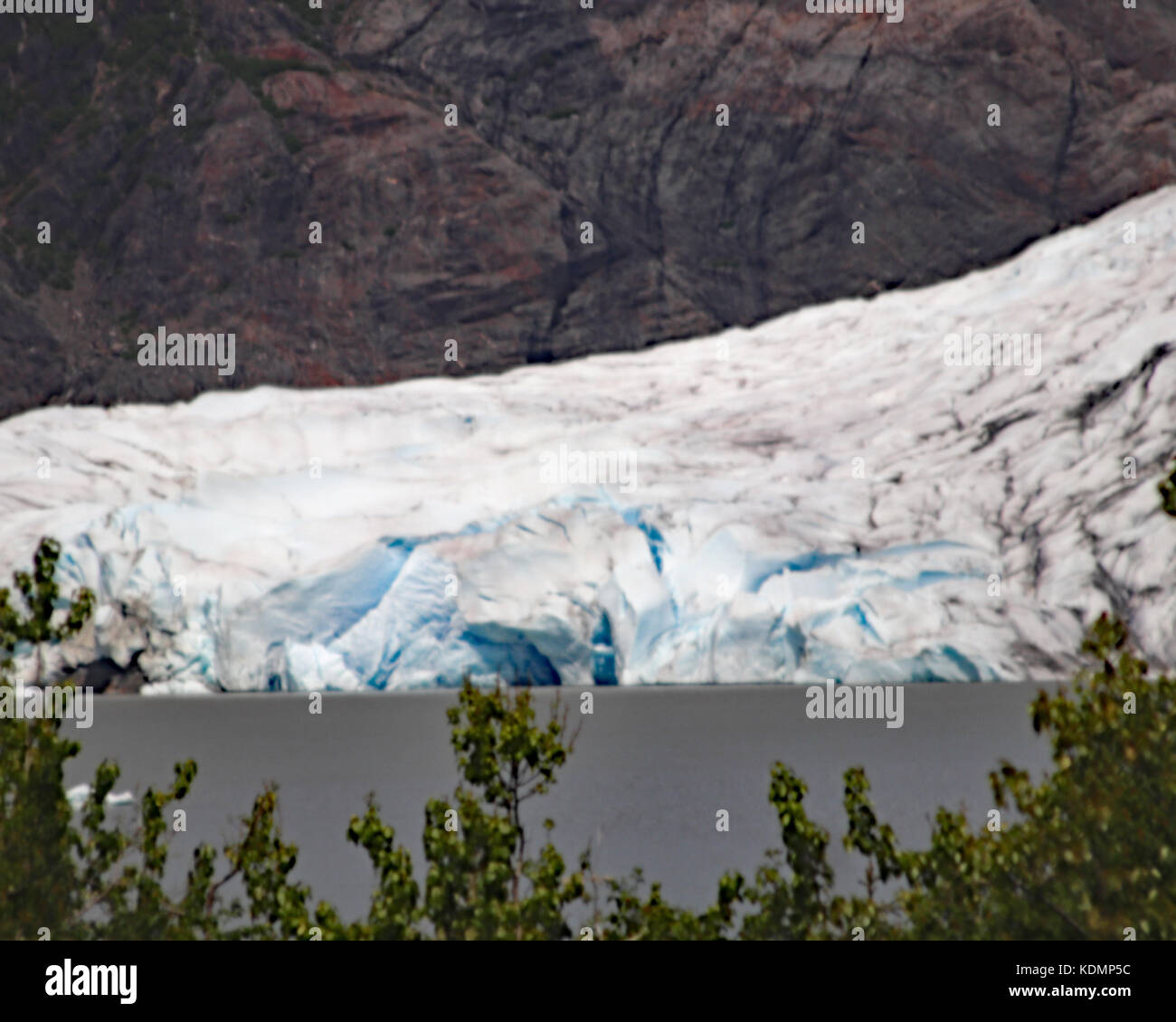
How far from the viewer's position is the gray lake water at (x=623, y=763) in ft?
39.7

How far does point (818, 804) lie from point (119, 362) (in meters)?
36.2

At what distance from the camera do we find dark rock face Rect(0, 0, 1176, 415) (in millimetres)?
44938

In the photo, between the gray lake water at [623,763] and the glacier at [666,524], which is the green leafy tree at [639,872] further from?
the glacier at [666,524]

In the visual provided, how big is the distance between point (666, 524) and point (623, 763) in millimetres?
5729

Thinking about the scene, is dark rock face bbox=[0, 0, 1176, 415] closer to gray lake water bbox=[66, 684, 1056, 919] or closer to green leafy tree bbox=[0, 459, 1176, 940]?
gray lake water bbox=[66, 684, 1056, 919]

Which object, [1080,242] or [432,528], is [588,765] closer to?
[432,528]

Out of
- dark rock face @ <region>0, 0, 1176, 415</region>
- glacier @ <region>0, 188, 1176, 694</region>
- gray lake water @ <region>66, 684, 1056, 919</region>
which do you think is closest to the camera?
gray lake water @ <region>66, 684, 1056, 919</region>

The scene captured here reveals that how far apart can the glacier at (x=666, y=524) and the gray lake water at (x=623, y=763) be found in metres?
0.92

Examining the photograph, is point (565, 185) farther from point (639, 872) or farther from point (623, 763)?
point (639, 872)

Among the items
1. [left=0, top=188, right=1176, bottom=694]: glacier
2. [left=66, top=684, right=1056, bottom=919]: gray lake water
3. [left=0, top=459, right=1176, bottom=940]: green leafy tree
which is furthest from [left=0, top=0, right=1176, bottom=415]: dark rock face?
[left=0, top=459, right=1176, bottom=940]: green leafy tree

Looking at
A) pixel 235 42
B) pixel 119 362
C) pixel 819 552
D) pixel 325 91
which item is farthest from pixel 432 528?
pixel 235 42

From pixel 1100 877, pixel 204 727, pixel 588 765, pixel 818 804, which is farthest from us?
pixel 204 727

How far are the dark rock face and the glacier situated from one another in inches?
665

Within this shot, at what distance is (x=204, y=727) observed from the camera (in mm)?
21391
